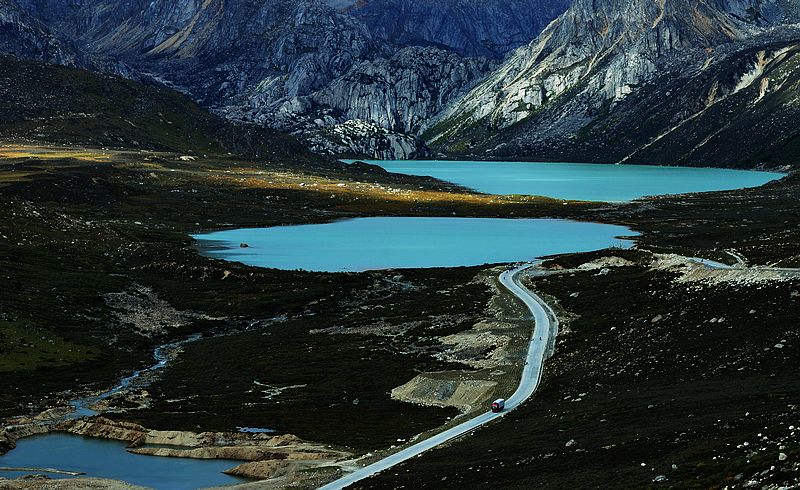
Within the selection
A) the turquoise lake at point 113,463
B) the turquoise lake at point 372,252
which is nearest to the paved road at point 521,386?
the turquoise lake at point 113,463

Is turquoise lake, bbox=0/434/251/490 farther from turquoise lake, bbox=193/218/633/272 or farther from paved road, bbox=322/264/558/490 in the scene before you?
turquoise lake, bbox=193/218/633/272

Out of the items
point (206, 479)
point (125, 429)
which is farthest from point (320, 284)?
point (206, 479)

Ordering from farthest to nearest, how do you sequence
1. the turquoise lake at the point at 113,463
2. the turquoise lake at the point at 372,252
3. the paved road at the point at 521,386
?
the turquoise lake at the point at 372,252
the turquoise lake at the point at 113,463
the paved road at the point at 521,386

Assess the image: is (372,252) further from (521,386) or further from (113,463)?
(113,463)

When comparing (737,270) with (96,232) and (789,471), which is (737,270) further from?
(96,232)

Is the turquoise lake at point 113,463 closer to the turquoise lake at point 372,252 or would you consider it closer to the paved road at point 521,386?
the paved road at point 521,386

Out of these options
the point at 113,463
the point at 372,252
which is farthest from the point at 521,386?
the point at 372,252
